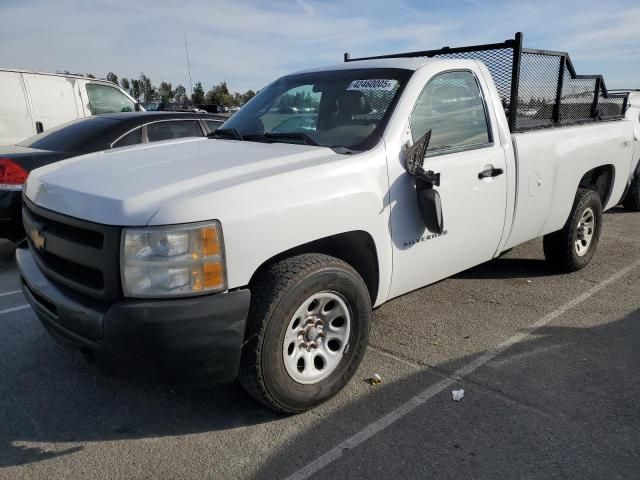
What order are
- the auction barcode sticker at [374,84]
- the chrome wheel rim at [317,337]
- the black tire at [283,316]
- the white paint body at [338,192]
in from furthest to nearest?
the auction barcode sticker at [374,84], the chrome wheel rim at [317,337], the black tire at [283,316], the white paint body at [338,192]

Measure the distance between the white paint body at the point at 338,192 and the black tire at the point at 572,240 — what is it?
0.49 m

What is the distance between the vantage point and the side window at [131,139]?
5723 millimetres

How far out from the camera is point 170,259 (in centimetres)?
227

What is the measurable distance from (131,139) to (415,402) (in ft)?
14.5

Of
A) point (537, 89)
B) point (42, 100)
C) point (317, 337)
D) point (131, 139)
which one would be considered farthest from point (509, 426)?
point (42, 100)

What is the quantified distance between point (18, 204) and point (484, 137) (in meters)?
4.34

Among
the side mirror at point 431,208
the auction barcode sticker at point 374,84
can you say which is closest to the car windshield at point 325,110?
the auction barcode sticker at point 374,84

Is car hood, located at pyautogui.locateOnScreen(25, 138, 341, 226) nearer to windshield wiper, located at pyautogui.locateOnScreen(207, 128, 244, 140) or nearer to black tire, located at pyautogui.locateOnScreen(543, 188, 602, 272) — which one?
windshield wiper, located at pyautogui.locateOnScreen(207, 128, 244, 140)

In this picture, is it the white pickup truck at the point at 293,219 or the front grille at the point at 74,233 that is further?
the front grille at the point at 74,233

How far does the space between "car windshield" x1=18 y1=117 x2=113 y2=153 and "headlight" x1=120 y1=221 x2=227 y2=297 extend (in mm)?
3736

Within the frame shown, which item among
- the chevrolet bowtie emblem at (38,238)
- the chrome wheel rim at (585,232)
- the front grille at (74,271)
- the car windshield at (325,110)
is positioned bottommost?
the chrome wheel rim at (585,232)

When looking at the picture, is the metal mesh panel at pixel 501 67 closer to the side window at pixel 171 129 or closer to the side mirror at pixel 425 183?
the side mirror at pixel 425 183

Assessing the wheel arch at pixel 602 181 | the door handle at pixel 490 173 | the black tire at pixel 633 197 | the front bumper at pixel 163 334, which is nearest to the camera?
the front bumper at pixel 163 334

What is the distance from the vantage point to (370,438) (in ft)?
8.63
